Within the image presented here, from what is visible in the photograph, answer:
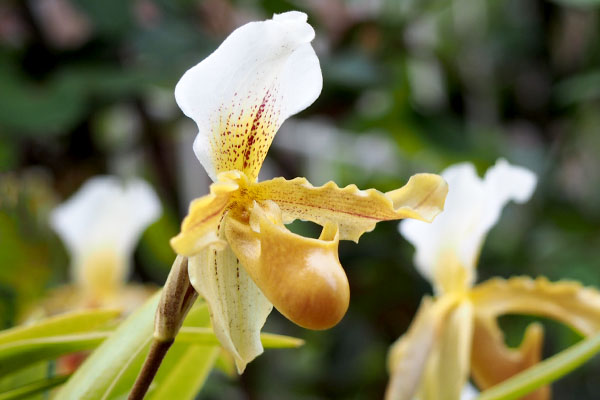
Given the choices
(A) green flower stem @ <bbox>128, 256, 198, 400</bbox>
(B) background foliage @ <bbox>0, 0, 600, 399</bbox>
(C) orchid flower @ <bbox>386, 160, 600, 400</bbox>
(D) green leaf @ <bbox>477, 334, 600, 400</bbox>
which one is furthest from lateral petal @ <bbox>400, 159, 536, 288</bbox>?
(B) background foliage @ <bbox>0, 0, 600, 399</bbox>

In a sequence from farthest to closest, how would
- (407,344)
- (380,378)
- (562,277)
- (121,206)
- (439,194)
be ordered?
(380,378)
(562,277)
(121,206)
(407,344)
(439,194)

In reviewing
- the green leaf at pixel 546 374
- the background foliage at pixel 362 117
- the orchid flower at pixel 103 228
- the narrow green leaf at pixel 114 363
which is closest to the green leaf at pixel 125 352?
the narrow green leaf at pixel 114 363

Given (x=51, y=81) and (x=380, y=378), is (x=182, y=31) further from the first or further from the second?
(x=380, y=378)

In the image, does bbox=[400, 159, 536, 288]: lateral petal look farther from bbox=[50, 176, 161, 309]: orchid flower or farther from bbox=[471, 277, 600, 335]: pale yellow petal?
bbox=[50, 176, 161, 309]: orchid flower

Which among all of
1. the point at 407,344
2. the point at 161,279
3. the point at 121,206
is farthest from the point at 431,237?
the point at 161,279

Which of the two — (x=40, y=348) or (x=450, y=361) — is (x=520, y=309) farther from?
(x=40, y=348)
